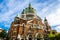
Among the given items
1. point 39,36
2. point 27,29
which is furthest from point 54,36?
point 27,29

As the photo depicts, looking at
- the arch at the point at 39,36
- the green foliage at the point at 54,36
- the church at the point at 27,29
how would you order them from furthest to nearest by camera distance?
the arch at the point at 39,36, the church at the point at 27,29, the green foliage at the point at 54,36

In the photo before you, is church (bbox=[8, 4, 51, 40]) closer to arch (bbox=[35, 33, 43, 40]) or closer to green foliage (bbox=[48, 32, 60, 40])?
arch (bbox=[35, 33, 43, 40])

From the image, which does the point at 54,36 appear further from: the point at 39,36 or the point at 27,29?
the point at 27,29

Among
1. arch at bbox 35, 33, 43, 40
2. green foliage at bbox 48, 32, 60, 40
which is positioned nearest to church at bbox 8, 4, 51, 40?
arch at bbox 35, 33, 43, 40

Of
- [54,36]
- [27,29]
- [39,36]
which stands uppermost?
[27,29]

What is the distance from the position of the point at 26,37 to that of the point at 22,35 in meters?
1.45

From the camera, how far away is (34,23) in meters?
52.2

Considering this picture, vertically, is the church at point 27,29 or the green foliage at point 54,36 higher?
the church at point 27,29

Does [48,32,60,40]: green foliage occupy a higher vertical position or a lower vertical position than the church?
lower

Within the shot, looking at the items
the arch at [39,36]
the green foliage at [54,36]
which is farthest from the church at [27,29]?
the green foliage at [54,36]

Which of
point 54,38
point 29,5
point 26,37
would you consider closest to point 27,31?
point 26,37

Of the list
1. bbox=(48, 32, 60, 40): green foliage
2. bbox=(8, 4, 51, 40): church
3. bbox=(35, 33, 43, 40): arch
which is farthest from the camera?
bbox=(35, 33, 43, 40): arch

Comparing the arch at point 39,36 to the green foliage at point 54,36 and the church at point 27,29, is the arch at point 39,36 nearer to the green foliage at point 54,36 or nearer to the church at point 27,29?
the church at point 27,29

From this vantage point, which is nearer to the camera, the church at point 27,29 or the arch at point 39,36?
the church at point 27,29
